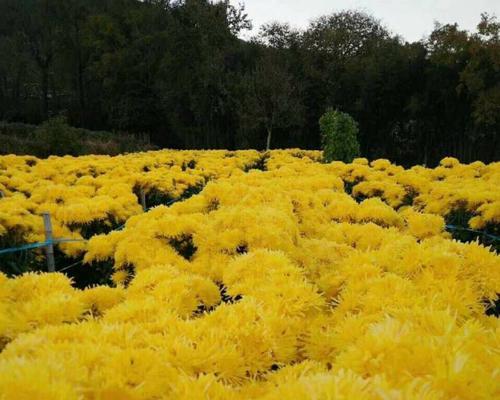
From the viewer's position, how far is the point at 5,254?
16.0ft

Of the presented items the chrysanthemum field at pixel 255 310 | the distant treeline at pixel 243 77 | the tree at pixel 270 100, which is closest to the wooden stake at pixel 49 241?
the chrysanthemum field at pixel 255 310

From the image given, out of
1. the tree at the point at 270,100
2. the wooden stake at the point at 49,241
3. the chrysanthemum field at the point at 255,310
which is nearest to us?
the chrysanthemum field at the point at 255,310

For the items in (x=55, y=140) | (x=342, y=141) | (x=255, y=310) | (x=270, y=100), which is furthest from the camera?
(x=270, y=100)

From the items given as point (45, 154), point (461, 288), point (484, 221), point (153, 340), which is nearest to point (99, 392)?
point (153, 340)

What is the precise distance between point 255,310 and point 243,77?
34983mm

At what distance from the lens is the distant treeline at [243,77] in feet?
87.8

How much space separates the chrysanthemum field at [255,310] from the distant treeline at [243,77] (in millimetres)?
23601

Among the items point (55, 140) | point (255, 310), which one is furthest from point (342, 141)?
point (255, 310)

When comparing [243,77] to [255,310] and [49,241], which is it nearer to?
[49,241]

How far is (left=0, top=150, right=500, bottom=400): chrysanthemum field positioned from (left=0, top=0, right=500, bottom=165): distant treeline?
23.6m

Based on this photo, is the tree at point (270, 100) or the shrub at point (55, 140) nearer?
the shrub at point (55, 140)

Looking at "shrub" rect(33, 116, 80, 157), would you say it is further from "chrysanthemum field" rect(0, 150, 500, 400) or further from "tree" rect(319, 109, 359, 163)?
"chrysanthemum field" rect(0, 150, 500, 400)

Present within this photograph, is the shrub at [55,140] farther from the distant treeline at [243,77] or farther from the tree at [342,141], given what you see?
the distant treeline at [243,77]

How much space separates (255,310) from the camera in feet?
6.62
